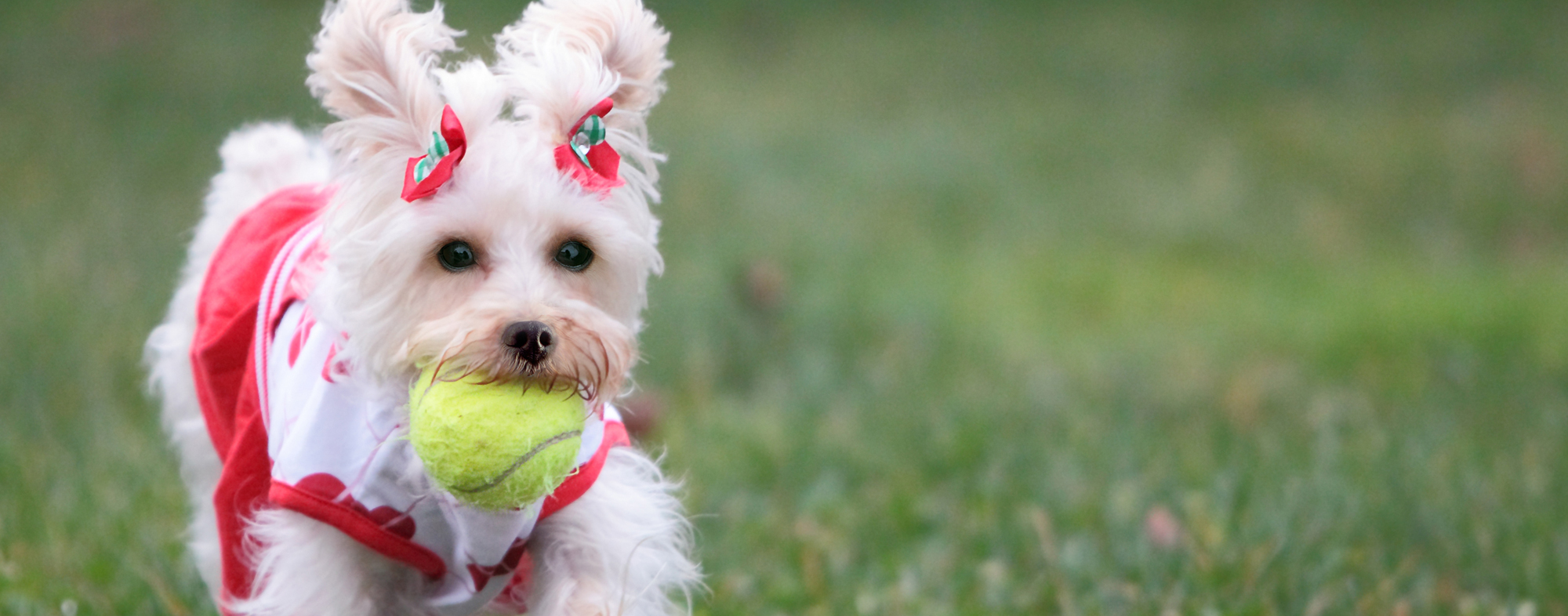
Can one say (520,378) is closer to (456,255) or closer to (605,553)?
(456,255)

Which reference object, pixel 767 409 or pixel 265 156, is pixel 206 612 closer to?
pixel 265 156

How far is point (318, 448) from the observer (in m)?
2.66

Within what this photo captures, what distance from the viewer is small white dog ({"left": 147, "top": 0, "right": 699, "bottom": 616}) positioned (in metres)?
2.52

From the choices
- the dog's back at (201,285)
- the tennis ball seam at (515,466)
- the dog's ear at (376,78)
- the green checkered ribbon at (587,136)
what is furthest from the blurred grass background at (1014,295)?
the tennis ball seam at (515,466)

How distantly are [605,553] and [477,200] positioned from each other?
0.72 metres

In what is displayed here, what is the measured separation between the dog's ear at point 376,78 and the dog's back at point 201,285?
123 cm

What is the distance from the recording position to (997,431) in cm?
573

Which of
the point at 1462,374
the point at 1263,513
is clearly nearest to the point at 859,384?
the point at 1263,513

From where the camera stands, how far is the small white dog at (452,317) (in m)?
2.52

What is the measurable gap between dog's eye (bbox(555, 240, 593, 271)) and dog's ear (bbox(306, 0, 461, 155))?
1.03ft

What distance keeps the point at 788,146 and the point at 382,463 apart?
26.4 feet

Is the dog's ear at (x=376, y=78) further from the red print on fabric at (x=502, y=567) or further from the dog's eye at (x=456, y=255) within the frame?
the red print on fabric at (x=502, y=567)

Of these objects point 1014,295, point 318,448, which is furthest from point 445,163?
point 1014,295

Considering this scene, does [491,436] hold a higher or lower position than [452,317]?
lower
